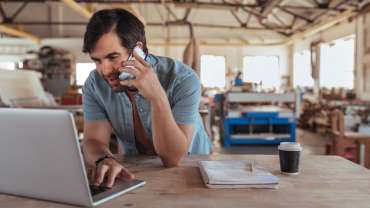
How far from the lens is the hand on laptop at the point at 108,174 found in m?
1.04

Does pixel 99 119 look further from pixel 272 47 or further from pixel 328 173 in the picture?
pixel 272 47

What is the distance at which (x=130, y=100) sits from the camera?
57.8 inches

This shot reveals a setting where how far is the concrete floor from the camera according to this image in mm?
4515

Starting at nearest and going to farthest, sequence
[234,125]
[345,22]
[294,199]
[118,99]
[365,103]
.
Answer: [294,199]
[118,99]
[234,125]
[365,103]
[345,22]

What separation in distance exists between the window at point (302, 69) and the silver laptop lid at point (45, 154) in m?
9.94

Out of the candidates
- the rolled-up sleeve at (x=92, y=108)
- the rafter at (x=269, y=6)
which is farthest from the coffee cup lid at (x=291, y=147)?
the rafter at (x=269, y=6)

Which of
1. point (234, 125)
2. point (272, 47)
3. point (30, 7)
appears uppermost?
point (30, 7)

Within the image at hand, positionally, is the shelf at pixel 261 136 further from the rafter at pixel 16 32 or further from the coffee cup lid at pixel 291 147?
the rafter at pixel 16 32

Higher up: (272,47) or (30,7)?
(30,7)

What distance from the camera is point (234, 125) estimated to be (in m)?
4.67

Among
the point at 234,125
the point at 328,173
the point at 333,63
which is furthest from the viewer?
the point at 333,63

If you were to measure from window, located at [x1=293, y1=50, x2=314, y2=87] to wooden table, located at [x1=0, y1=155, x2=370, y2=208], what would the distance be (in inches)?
371

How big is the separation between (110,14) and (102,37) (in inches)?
3.8

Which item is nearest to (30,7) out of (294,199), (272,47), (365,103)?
(272,47)
